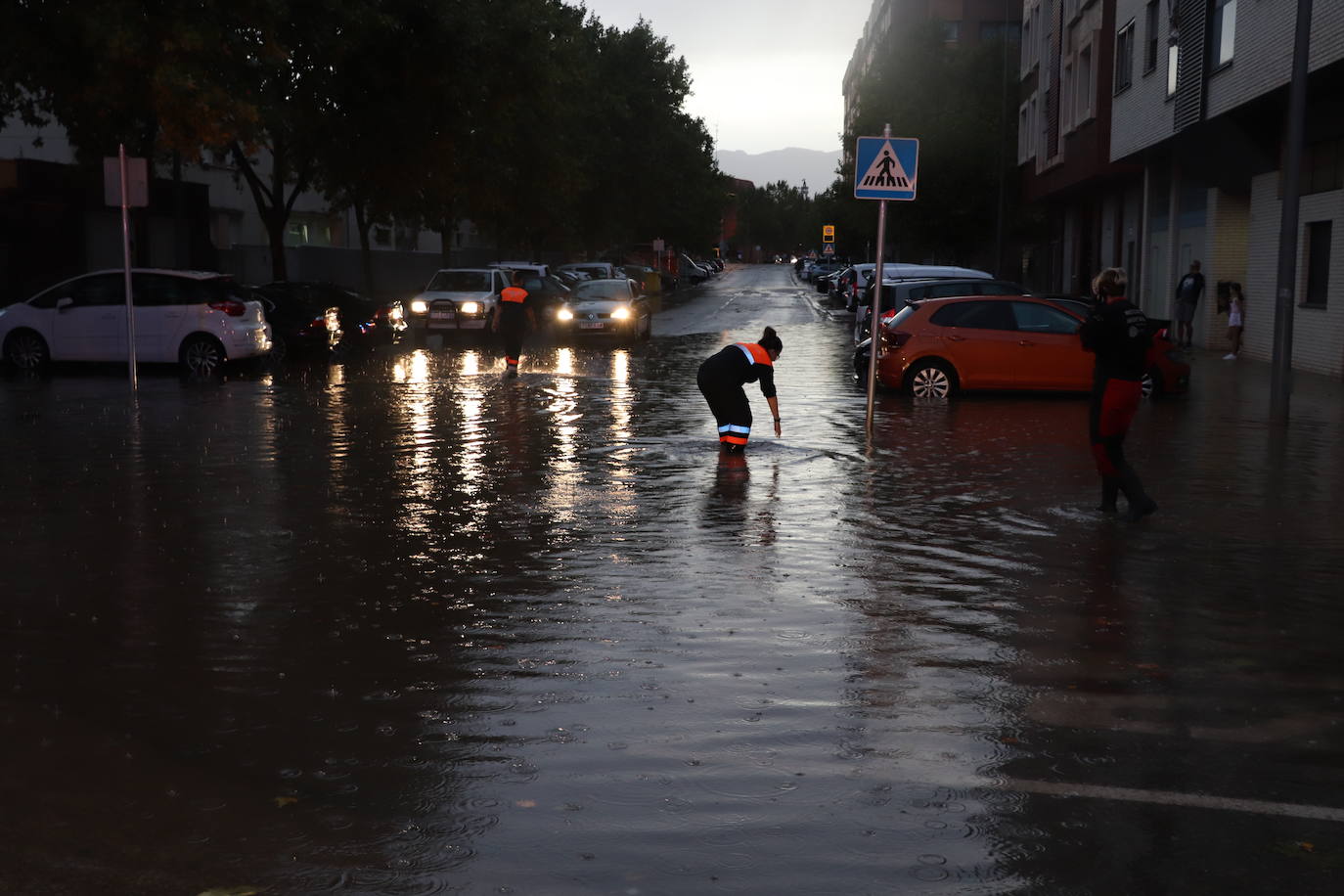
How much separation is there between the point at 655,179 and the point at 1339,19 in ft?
182

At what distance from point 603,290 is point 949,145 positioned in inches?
1156

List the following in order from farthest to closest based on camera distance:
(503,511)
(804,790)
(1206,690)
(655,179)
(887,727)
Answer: (655,179) < (503,511) < (1206,690) < (887,727) < (804,790)

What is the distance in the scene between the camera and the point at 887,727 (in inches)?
220

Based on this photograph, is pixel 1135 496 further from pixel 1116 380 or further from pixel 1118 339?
pixel 1118 339

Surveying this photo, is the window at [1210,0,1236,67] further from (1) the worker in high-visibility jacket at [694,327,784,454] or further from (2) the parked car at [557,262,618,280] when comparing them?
(2) the parked car at [557,262,618,280]

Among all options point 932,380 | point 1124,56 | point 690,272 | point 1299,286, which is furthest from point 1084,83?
point 690,272

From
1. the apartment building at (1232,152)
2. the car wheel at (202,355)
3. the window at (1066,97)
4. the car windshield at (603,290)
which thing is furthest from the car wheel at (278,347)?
the window at (1066,97)

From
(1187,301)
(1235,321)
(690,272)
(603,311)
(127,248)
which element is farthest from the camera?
(690,272)

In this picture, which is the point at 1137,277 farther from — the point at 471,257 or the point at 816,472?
the point at 471,257

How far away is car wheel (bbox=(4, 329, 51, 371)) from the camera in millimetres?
24312

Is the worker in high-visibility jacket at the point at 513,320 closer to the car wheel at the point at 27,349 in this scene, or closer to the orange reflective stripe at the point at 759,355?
the car wheel at the point at 27,349

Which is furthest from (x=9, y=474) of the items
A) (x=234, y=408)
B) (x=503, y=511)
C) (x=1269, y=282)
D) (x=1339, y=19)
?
(x=1269, y=282)

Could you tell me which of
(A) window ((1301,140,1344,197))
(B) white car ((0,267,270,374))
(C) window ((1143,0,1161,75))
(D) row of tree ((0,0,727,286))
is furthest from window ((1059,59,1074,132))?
(B) white car ((0,267,270,374))

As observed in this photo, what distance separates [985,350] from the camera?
65.5ft
